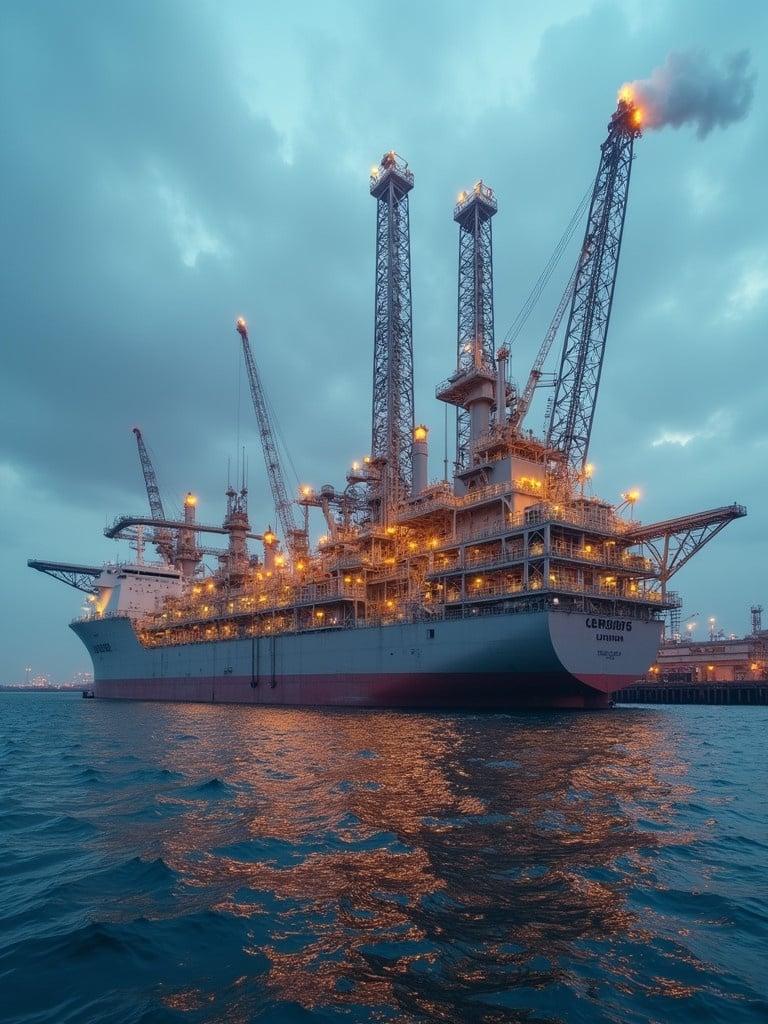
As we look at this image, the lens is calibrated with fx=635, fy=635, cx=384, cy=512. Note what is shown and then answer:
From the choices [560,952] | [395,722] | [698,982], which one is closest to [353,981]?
[560,952]

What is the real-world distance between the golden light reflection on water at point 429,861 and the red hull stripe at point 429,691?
18937 mm

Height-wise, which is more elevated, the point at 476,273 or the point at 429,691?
the point at 476,273

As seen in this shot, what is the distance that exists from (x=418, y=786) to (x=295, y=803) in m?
3.66

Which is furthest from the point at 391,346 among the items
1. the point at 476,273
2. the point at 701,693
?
the point at 701,693

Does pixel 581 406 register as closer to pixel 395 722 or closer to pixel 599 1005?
pixel 395 722

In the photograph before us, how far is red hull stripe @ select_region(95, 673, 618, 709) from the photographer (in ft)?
146

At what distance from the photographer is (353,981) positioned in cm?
748

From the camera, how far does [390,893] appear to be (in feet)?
33.4

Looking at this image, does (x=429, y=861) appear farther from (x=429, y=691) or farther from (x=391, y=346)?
(x=391, y=346)

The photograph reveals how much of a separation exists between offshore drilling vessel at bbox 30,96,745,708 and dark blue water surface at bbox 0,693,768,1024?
22.5 m

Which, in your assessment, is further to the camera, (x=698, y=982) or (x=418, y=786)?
(x=418, y=786)

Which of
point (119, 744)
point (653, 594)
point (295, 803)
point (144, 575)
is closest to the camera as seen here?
point (295, 803)

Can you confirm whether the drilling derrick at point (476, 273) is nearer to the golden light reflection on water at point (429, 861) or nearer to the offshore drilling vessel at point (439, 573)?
the offshore drilling vessel at point (439, 573)

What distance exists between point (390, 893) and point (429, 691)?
39.1 m
